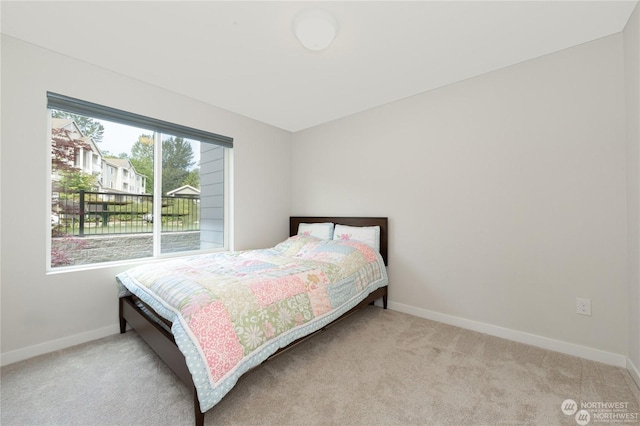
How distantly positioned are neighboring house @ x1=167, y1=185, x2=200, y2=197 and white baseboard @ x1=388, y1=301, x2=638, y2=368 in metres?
2.77

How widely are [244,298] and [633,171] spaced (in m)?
2.63

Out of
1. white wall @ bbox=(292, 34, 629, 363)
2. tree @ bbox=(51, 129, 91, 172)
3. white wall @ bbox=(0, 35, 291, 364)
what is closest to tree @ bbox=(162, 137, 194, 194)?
white wall @ bbox=(0, 35, 291, 364)

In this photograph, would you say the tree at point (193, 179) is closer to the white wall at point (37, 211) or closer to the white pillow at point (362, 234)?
the white wall at point (37, 211)

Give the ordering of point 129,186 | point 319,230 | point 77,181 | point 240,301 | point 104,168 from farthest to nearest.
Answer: point 319,230
point 129,186
point 104,168
point 77,181
point 240,301

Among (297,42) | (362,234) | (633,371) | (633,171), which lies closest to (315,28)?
(297,42)

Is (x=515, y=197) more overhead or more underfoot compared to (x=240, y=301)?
more overhead

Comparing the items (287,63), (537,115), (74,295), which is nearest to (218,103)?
(287,63)

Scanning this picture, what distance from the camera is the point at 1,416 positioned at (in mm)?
1371

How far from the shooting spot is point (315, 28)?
1713mm

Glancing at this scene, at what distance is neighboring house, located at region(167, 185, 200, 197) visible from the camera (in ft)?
9.46

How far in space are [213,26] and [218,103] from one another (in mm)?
1289

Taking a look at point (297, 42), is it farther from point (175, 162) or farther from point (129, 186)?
point (129, 186)

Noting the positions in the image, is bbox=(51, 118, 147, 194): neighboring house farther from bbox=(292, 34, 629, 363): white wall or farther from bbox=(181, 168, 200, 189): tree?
bbox=(292, 34, 629, 363): white wall

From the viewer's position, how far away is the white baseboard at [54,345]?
1.85m
